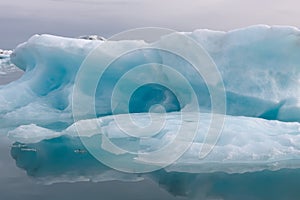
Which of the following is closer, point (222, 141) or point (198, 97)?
point (222, 141)

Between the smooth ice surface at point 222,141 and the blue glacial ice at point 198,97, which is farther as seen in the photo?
the blue glacial ice at point 198,97

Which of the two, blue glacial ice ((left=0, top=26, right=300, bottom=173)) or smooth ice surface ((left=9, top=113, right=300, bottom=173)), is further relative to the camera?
blue glacial ice ((left=0, top=26, right=300, bottom=173))

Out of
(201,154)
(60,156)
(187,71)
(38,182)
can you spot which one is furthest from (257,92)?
(38,182)

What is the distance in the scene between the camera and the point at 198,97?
987 cm

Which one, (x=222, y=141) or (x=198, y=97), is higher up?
(x=198, y=97)

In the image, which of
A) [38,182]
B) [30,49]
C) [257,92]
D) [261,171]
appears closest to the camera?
[38,182]

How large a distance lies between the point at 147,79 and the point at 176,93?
796 millimetres

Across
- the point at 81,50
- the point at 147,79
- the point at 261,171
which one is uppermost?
the point at 81,50

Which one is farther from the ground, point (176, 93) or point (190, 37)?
point (190, 37)

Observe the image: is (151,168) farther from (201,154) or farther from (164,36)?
(164,36)

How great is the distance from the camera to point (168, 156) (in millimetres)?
6582

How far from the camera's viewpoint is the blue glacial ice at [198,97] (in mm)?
6758

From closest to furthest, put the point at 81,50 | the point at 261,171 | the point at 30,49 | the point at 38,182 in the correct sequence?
the point at 38,182 → the point at 261,171 → the point at 81,50 → the point at 30,49

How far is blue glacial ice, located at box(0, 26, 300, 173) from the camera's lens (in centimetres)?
676
